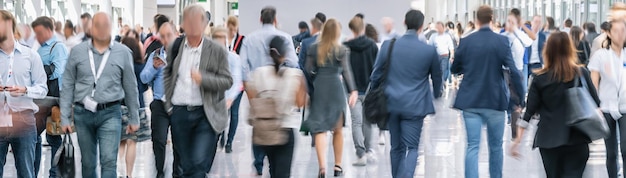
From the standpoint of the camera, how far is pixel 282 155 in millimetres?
7965

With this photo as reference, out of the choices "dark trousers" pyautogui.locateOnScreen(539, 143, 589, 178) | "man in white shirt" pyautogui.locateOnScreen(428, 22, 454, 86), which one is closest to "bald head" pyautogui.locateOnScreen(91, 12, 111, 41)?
"dark trousers" pyautogui.locateOnScreen(539, 143, 589, 178)

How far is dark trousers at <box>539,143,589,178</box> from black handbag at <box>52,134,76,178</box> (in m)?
3.29

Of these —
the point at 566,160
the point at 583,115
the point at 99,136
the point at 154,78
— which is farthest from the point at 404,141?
the point at 99,136

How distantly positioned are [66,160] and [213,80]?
1.44m

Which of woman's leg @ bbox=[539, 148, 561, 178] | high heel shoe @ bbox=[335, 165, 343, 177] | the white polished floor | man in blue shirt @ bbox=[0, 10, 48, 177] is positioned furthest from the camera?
the white polished floor

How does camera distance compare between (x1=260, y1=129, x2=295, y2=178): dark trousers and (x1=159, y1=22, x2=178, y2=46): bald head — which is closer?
(x1=260, y1=129, x2=295, y2=178): dark trousers

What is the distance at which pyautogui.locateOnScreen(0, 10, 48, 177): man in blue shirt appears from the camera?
8406 mm

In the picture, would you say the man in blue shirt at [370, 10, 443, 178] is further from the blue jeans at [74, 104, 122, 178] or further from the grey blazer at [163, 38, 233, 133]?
the blue jeans at [74, 104, 122, 178]

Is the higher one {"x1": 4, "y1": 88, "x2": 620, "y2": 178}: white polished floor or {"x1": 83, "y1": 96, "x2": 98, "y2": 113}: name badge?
{"x1": 83, "y1": 96, "x2": 98, "y2": 113}: name badge

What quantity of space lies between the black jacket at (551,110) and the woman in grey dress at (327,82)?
114 inches

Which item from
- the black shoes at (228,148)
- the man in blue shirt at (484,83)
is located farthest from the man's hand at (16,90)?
the black shoes at (228,148)

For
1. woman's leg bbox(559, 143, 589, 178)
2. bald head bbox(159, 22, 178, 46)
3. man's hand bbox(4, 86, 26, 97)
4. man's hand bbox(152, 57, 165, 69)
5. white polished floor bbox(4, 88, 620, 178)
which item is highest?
bald head bbox(159, 22, 178, 46)

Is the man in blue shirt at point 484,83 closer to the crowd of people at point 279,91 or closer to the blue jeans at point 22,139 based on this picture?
the crowd of people at point 279,91

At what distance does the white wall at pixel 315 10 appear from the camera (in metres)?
18.1
